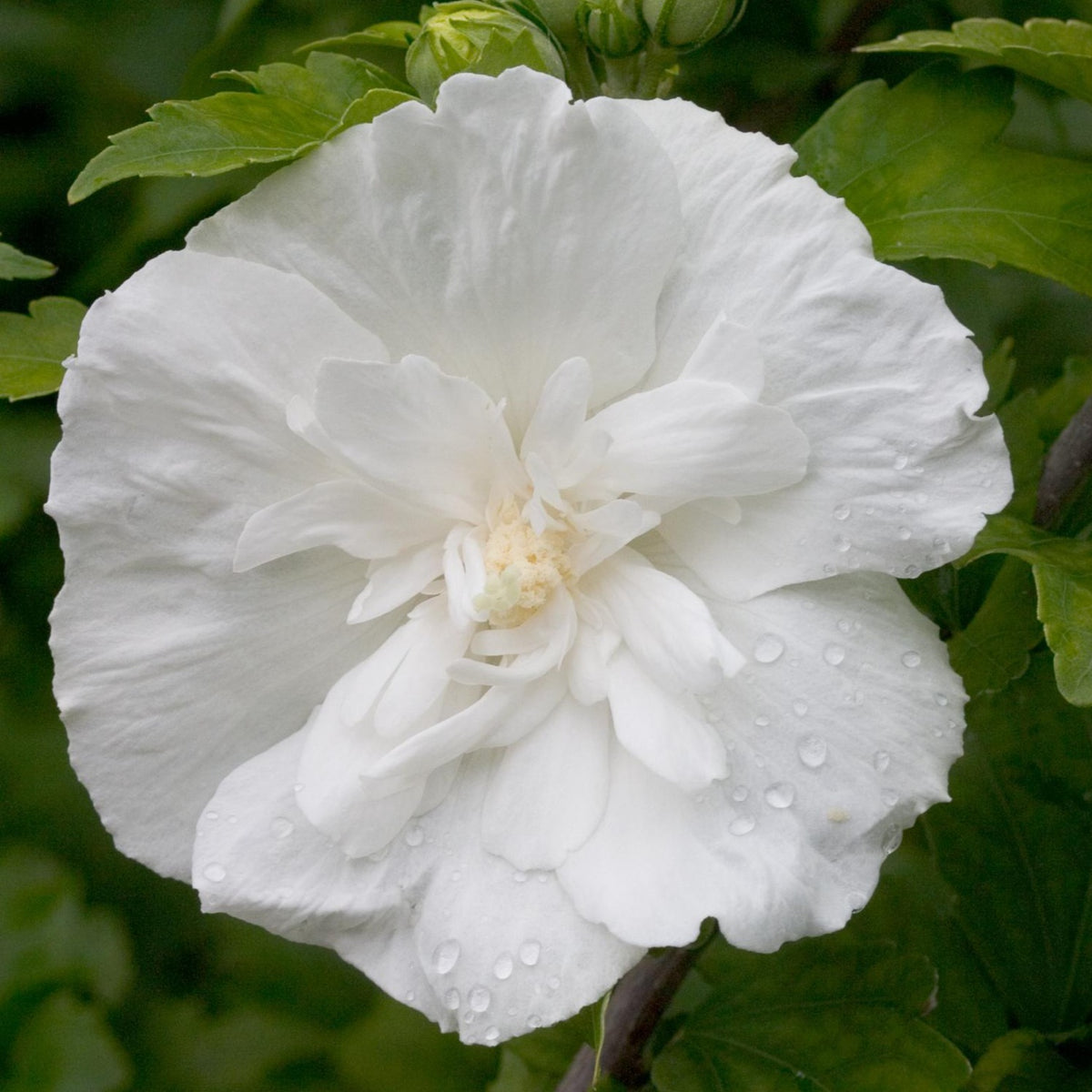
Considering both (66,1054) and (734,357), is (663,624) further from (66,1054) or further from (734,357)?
(66,1054)

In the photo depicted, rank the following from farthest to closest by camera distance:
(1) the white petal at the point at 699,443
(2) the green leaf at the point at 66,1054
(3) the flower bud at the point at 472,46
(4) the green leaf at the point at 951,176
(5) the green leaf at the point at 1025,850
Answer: (2) the green leaf at the point at 66,1054 < (5) the green leaf at the point at 1025,850 < (4) the green leaf at the point at 951,176 < (3) the flower bud at the point at 472,46 < (1) the white petal at the point at 699,443

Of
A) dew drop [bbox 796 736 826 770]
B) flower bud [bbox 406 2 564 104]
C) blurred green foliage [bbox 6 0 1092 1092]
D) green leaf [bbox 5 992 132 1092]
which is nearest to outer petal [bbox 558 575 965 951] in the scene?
dew drop [bbox 796 736 826 770]

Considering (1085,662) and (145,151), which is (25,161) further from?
(1085,662)

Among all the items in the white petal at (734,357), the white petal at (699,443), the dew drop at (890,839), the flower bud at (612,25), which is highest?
the flower bud at (612,25)

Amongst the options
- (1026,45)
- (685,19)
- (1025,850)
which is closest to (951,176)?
(1026,45)

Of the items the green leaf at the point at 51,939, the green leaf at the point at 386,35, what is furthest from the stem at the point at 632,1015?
the green leaf at the point at 51,939

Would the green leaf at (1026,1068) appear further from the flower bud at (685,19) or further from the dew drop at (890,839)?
the flower bud at (685,19)

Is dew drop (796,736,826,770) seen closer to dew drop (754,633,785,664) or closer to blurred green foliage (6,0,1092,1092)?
dew drop (754,633,785,664)
